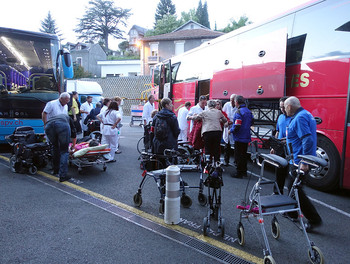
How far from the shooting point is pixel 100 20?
62.0m

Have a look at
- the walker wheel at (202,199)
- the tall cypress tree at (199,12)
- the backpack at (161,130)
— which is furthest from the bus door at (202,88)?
the tall cypress tree at (199,12)

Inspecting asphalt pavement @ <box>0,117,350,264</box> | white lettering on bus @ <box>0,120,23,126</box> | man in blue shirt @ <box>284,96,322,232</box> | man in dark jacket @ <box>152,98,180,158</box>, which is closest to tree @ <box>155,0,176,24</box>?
white lettering on bus @ <box>0,120,23,126</box>

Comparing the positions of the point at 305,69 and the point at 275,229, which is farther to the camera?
the point at 305,69

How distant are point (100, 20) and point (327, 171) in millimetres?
64836

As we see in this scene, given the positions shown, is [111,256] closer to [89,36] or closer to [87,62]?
[87,62]

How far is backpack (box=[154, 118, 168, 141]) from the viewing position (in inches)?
197

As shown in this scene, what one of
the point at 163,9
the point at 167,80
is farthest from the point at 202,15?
the point at 167,80

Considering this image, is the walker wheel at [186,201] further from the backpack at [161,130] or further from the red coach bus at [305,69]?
the red coach bus at [305,69]

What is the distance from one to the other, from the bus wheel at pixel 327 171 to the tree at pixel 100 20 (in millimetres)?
63495

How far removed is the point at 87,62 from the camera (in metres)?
54.2

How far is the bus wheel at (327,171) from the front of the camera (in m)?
5.18

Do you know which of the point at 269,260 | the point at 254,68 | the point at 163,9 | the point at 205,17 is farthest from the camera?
the point at 163,9

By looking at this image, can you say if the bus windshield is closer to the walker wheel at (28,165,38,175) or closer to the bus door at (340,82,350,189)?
the walker wheel at (28,165,38,175)

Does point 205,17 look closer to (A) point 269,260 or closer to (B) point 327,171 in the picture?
(B) point 327,171
